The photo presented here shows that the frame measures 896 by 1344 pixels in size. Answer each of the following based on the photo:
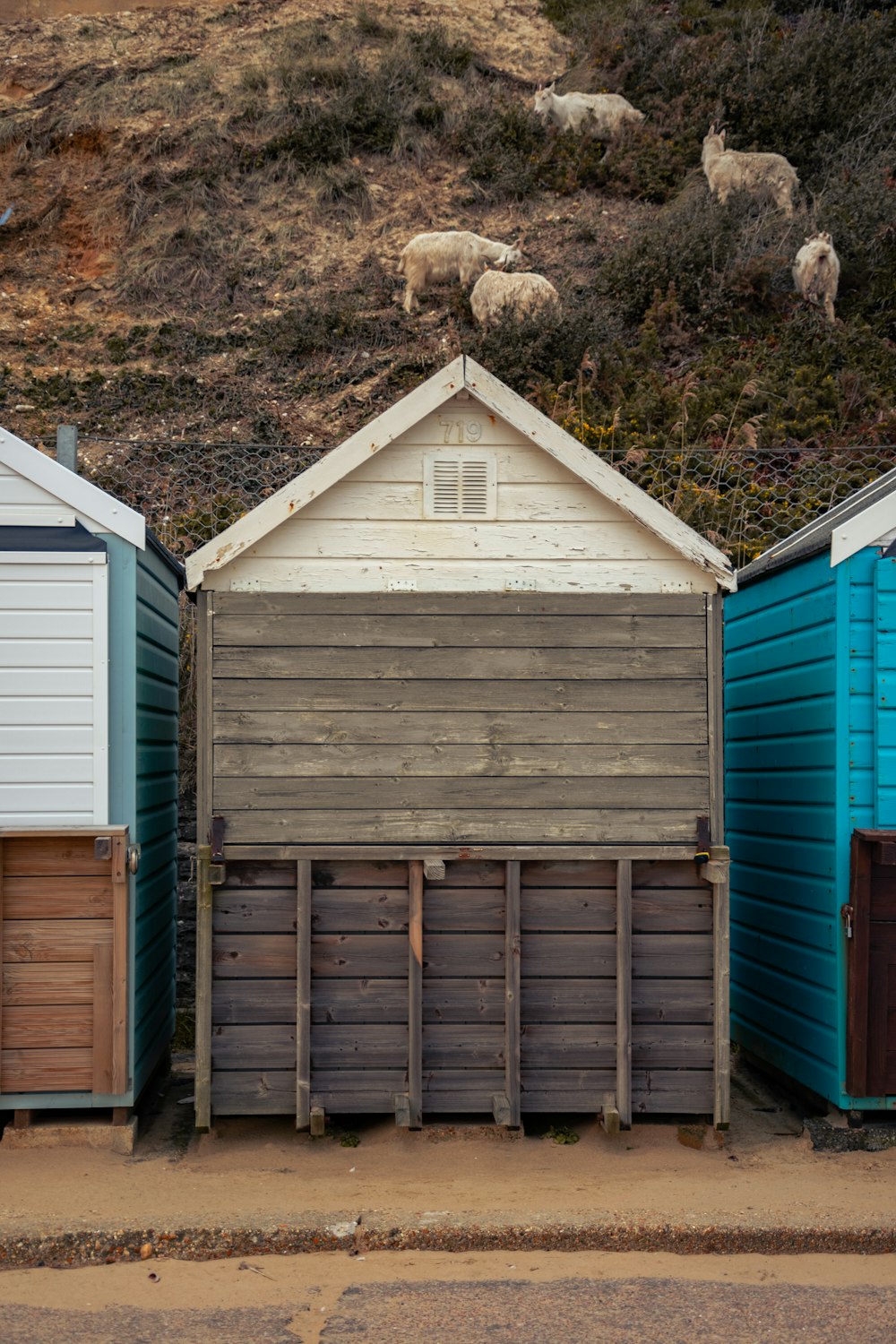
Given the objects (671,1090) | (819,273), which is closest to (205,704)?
(671,1090)

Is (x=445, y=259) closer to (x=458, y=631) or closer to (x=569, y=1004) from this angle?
(x=458, y=631)

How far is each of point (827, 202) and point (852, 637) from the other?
15.8 metres

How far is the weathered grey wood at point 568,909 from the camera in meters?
6.36

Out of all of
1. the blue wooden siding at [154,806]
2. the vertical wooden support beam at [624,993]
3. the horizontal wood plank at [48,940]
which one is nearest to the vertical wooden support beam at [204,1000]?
the blue wooden siding at [154,806]

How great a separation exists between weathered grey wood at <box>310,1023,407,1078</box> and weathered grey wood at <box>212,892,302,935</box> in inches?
22.1

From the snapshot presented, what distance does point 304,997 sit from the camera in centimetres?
618

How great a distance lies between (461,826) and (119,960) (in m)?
1.86

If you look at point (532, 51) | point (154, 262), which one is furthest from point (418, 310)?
point (532, 51)

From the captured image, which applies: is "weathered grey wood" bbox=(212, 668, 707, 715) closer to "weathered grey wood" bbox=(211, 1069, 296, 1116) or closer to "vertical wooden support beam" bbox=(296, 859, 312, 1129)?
"vertical wooden support beam" bbox=(296, 859, 312, 1129)

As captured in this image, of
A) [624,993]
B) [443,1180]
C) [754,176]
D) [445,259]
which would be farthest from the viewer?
[754,176]

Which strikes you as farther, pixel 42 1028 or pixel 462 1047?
pixel 462 1047

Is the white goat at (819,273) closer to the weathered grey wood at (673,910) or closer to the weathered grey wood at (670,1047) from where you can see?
the weathered grey wood at (673,910)

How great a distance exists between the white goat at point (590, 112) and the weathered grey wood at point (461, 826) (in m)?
19.6

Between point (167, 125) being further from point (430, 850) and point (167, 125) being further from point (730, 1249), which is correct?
point (730, 1249)
